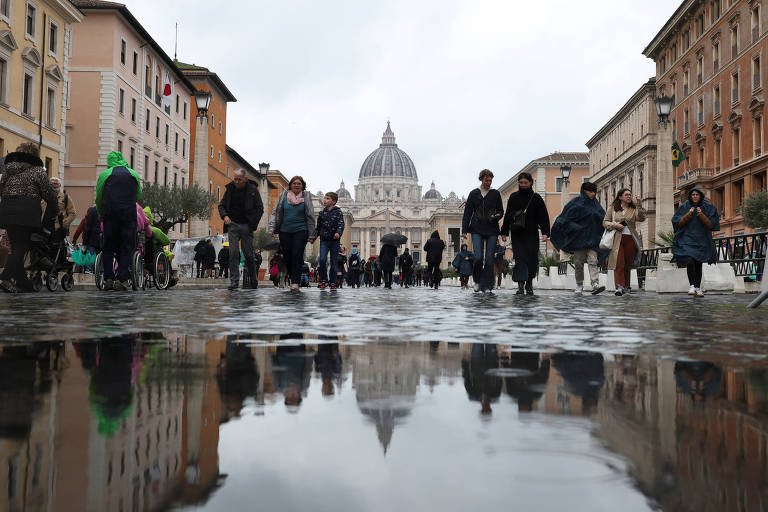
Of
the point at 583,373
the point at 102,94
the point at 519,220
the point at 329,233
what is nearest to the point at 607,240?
the point at 519,220

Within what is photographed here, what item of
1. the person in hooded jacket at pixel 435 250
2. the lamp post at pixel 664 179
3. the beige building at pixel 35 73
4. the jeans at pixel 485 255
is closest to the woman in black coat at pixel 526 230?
the jeans at pixel 485 255

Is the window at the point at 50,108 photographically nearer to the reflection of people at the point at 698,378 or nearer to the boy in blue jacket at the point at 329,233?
the boy in blue jacket at the point at 329,233

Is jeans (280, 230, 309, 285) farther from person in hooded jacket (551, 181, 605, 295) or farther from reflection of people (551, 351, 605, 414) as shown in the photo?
reflection of people (551, 351, 605, 414)

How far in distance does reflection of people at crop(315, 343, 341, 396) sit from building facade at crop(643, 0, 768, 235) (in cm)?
3705

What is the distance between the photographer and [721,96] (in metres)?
42.6

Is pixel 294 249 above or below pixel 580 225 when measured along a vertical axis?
below

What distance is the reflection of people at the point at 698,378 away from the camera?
231cm

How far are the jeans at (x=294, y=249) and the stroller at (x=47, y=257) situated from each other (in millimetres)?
3181

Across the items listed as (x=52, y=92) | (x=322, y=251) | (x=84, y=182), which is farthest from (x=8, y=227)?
(x=84, y=182)

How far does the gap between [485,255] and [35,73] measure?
22826mm

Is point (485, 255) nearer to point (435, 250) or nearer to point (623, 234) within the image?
point (623, 234)

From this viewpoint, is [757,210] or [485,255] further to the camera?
[757,210]

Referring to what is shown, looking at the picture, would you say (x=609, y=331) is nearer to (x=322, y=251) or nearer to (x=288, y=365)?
(x=288, y=365)

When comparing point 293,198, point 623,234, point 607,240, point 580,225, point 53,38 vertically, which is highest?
point 53,38
